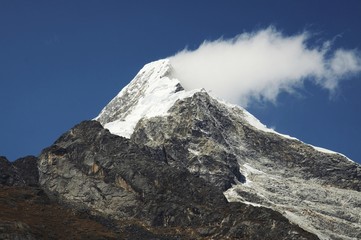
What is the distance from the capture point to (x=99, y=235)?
7844 inches

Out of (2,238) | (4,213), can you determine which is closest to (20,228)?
(2,238)

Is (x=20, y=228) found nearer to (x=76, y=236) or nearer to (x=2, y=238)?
(x=2, y=238)

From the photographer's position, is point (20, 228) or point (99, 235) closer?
point (20, 228)

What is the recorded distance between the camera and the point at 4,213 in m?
193

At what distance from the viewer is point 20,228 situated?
563 feet

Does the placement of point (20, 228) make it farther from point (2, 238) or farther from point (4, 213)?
point (4, 213)

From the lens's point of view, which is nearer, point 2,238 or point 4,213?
point 2,238

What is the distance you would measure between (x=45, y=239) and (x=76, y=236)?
1728cm

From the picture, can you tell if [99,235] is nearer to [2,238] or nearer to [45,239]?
[45,239]

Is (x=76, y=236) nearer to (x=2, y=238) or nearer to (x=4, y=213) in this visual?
(x=4, y=213)

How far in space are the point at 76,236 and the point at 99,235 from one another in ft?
23.8

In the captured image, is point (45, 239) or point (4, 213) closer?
point (45, 239)

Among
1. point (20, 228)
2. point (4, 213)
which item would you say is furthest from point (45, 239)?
point (4, 213)

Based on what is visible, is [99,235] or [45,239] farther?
[99,235]
